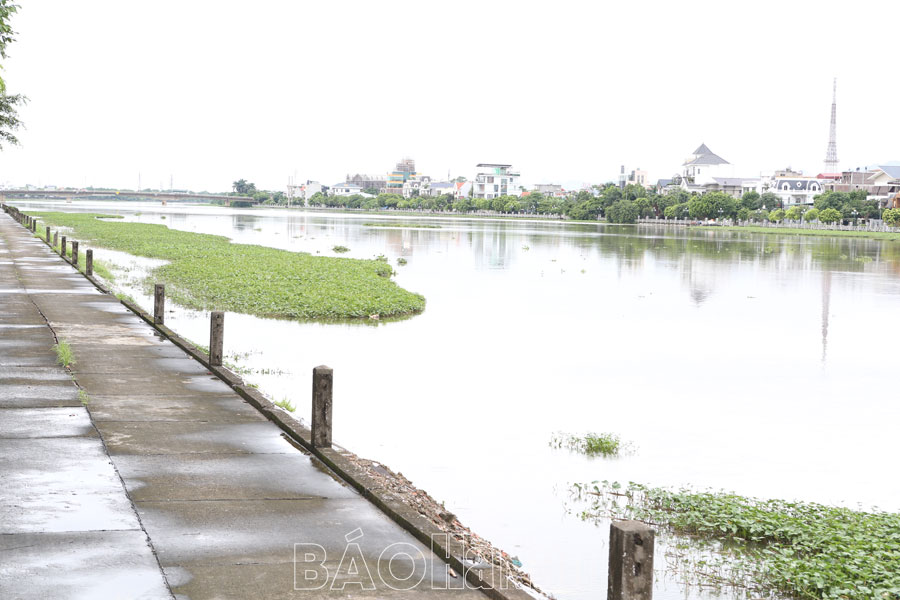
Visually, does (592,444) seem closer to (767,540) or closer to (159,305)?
(767,540)

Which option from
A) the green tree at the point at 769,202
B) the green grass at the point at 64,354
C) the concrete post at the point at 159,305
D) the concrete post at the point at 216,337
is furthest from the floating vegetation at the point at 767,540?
the green tree at the point at 769,202

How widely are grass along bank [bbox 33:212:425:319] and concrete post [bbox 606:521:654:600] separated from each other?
22.5 metres

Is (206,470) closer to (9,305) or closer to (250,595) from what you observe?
(250,595)

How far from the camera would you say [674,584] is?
945 centimetres

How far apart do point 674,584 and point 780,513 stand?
233 cm

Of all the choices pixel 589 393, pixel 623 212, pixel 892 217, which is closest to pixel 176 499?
pixel 589 393

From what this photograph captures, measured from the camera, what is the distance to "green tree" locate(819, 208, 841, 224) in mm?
136625

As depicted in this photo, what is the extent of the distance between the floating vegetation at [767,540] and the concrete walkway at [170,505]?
12.1 ft

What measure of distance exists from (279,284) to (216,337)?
18739mm

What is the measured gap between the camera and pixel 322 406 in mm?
10812

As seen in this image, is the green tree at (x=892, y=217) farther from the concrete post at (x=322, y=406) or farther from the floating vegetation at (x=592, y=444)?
the concrete post at (x=322, y=406)

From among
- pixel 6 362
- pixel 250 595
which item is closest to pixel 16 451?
pixel 250 595

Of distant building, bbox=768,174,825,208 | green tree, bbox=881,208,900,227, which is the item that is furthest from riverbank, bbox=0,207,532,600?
distant building, bbox=768,174,825,208

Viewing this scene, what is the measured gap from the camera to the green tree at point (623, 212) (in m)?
170
